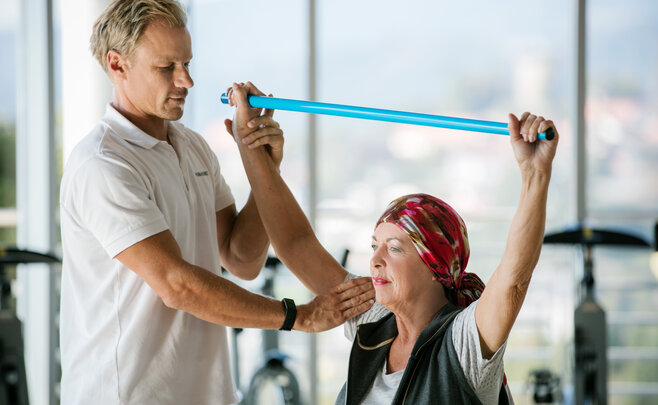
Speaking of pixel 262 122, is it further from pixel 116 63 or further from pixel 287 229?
pixel 116 63

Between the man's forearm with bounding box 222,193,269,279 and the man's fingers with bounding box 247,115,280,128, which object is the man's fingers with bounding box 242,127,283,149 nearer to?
the man's fingers with bounding box 247,115,280,128

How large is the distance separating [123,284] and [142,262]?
0.14 metres

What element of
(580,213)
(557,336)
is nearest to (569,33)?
(580,213)

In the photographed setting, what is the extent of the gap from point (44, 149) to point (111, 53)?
205 cm

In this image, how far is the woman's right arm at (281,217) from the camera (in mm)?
1996

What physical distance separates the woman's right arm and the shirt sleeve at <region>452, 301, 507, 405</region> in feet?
1.68

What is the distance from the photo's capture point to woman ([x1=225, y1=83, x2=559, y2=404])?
139cm

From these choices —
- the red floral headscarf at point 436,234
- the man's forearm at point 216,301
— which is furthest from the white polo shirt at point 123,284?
the red floral headscarf at point 436,234

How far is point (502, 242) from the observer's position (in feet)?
15.1

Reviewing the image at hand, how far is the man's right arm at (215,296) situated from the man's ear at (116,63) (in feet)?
1.45

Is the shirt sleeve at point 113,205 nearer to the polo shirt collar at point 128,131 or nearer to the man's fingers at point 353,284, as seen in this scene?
the polo shirt collar at point 128,131

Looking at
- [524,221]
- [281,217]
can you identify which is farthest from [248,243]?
[524,221]

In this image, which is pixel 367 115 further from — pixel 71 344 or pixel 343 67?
pixel 343 67

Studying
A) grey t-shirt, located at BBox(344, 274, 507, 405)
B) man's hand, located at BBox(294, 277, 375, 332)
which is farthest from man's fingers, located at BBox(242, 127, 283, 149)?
grey t-shirt, located at BBox(344, 274, 507, 405)
